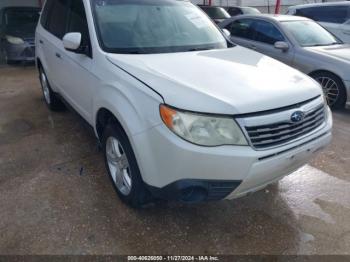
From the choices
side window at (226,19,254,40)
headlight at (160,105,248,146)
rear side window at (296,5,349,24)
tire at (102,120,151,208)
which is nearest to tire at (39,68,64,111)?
tire at (102,120,151,208)

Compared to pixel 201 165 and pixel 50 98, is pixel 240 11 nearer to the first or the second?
pixel 50 98

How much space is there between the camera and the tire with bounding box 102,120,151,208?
8.35 ft

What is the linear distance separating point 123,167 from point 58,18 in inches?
95.9

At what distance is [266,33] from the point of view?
644cm

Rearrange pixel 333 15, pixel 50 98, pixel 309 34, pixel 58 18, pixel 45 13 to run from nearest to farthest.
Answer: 1. pixel 58 18
2. pixel 45 13
3. pixel 50 98
4. pixel 309 34
5. pixel 333 15

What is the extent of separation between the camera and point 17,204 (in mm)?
2963

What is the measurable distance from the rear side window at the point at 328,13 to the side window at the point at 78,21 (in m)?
6.90

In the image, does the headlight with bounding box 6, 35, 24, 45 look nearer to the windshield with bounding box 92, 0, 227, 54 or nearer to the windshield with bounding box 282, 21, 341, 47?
the windshield with bounding box 92, 0, 227, 54

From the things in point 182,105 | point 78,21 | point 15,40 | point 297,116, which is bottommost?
point 15,40

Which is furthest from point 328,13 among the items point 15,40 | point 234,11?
point 15,40

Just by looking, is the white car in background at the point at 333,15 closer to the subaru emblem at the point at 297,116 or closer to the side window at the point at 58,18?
the side window at the point at 58,18

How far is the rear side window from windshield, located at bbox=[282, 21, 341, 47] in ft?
7.04

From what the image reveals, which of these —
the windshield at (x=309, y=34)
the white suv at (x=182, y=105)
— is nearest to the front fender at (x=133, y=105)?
the white suv at (x=182, y=105)

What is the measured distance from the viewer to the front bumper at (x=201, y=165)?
211 centimetres
